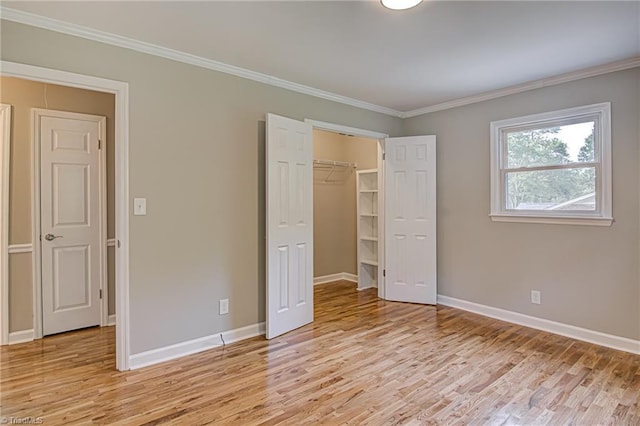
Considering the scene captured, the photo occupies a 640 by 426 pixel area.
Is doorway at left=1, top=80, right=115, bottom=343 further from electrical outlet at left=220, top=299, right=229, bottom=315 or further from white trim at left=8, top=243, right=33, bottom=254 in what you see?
electrical outlet at left=220, top=299, right=229, bottom=315

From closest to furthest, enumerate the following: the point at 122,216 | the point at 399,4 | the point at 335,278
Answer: the point at 399,4
the point at 122,216
the point at 335,278

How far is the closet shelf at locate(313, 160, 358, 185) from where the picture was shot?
5426 millimetres

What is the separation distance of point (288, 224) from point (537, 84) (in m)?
2.77

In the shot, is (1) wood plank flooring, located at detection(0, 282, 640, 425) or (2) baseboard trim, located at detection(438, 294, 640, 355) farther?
(2) baseboard trim, located at detection(438, 294, 640, 355)

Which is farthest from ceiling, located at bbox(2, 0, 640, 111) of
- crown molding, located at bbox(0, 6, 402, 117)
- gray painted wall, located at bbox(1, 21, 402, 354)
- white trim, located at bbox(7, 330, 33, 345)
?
white trim, located at bbox(7, 330, 33, 345)

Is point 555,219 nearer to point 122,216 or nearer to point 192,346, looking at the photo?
point 192,346

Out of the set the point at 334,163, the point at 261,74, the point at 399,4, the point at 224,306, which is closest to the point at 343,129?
the point at 261,74

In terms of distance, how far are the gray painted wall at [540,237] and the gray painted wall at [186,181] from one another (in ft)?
7.20

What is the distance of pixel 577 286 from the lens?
332 cm

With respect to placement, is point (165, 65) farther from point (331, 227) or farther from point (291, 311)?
point (331, 227)

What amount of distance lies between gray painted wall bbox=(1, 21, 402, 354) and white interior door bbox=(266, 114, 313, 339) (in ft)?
0.55

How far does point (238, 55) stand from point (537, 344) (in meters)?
3.55

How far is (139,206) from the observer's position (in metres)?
2.74

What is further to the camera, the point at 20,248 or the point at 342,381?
the point at 20,248
